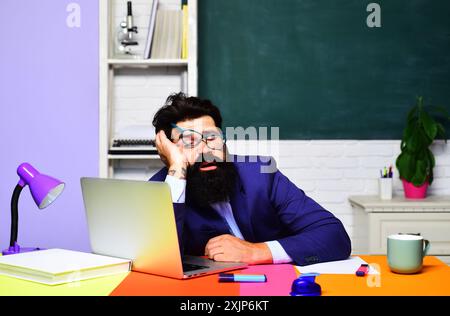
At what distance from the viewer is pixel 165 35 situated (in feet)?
11.9

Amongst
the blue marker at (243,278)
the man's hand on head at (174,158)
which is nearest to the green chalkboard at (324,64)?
the man's hand on head at (174,158)

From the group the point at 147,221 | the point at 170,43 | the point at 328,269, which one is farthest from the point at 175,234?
the point at 170,43

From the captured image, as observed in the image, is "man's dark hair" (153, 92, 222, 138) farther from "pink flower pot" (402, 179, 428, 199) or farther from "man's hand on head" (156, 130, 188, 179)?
"pink flower pot" (402, 179, 428, 199)

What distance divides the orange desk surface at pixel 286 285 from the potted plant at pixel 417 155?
6.26ft

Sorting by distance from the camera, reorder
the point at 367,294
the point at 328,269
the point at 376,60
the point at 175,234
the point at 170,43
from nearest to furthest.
→ the point at 367,294, the point at 175,234, the point at 328,269, the point at 170,43, the point at 376,60

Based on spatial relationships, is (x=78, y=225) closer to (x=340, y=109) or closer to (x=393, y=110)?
(x=340, y=109)

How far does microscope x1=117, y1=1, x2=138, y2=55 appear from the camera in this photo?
3.66 m

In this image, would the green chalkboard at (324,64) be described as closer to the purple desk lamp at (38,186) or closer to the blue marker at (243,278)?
the purple desk lamp at (38,186)

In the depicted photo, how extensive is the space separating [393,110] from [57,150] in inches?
77.9

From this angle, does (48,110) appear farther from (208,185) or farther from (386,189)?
(386,189)

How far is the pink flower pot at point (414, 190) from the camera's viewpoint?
3625 mm

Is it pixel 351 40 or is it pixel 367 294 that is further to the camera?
pixel 351 40

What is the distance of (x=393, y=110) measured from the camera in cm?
383

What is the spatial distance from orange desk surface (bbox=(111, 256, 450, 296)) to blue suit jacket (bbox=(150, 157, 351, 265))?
1.08ft
